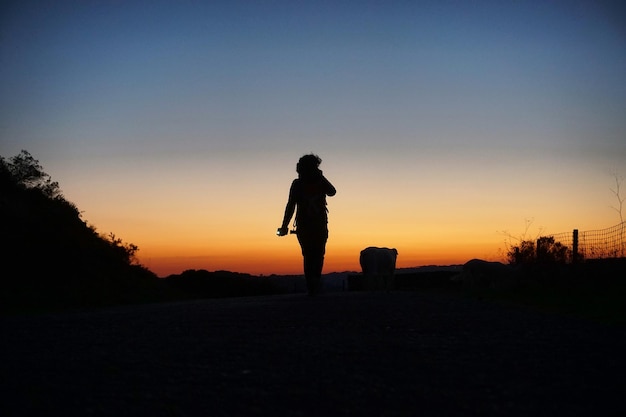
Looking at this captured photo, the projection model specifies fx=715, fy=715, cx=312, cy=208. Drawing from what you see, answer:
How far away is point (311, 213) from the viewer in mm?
11742

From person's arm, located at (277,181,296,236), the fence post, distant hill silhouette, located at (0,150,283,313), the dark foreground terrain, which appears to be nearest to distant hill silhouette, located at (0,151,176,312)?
distant hill silhouette, located at (0,150,283,313)

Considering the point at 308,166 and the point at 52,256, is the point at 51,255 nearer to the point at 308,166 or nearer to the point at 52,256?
the point at 52,256

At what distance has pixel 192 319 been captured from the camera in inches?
285

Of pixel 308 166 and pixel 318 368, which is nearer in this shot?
pixel 318 368

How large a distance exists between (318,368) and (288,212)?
26.5 feet

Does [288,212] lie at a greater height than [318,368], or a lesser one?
greater

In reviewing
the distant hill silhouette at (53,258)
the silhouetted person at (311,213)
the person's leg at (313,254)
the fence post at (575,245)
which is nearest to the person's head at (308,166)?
the silhouetted person at (311,213)

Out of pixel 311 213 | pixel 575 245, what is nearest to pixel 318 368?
pixel 311 213

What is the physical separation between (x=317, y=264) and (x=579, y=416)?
9.01 meters

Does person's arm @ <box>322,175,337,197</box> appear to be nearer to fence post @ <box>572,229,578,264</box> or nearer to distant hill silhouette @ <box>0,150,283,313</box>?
distant hill silhouette @ <box>0,150,283,313</box>

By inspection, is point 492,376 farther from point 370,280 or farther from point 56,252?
point 370,280

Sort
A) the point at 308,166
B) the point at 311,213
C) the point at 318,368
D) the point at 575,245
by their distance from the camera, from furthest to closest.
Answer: the point at 575,245 → the point at 308,166 → the point at 311,213 → the point at 318,368

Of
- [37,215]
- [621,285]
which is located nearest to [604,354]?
[621,285]

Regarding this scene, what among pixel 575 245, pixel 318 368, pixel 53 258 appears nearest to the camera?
pixel 318 368
